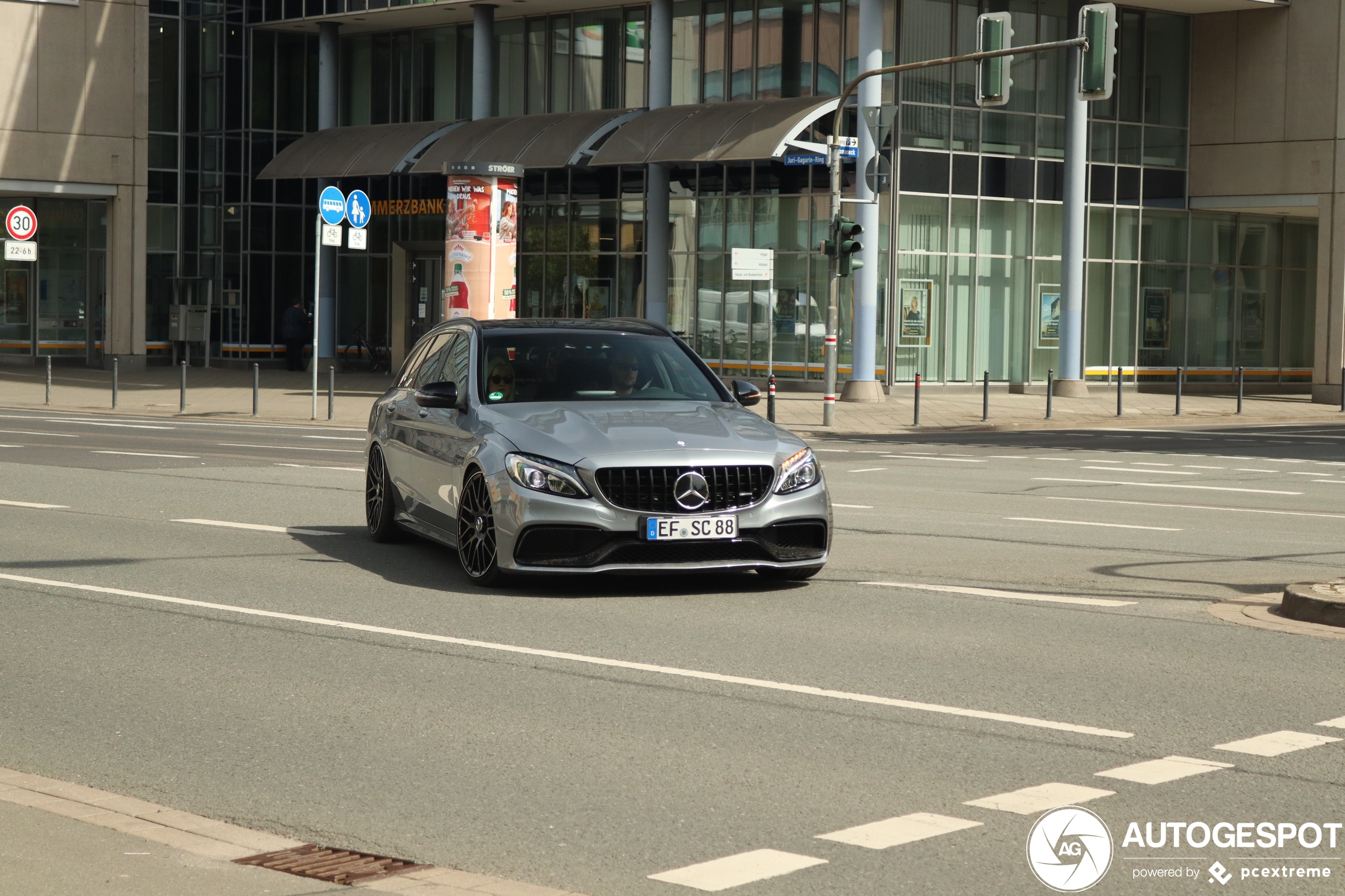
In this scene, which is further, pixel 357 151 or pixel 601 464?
pixel 357 151

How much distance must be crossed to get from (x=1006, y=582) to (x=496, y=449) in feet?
10.6

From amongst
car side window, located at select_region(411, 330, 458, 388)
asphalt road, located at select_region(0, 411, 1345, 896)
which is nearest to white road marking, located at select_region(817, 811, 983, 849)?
asphalt road, located at select_region(0, 411, 1345, 896)

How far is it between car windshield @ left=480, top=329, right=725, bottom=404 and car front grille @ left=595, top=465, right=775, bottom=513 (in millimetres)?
1331

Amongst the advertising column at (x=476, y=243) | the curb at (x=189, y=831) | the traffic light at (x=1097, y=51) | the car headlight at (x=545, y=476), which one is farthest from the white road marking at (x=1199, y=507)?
the advertising column at (x=476, y=243)

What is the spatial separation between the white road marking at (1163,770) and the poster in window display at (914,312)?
31.5 metres

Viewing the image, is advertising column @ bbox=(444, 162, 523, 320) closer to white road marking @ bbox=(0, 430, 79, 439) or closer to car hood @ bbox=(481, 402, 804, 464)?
white road marking @ bbox=(0, 430, 79, 439)

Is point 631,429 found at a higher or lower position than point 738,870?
higher

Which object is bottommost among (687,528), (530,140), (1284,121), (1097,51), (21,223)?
(687,528)

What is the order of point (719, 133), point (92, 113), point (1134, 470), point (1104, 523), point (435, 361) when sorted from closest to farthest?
point (435, 361), point (1104, 523), point (1134, 470), point (719, 133), point (92, 113)

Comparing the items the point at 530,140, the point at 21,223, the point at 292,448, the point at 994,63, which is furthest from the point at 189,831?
the point at 530,140

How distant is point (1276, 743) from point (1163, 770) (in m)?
0.69

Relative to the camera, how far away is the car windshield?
36.5 ft

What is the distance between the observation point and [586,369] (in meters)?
11.3

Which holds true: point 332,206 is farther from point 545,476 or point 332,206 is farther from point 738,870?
point 738,870
